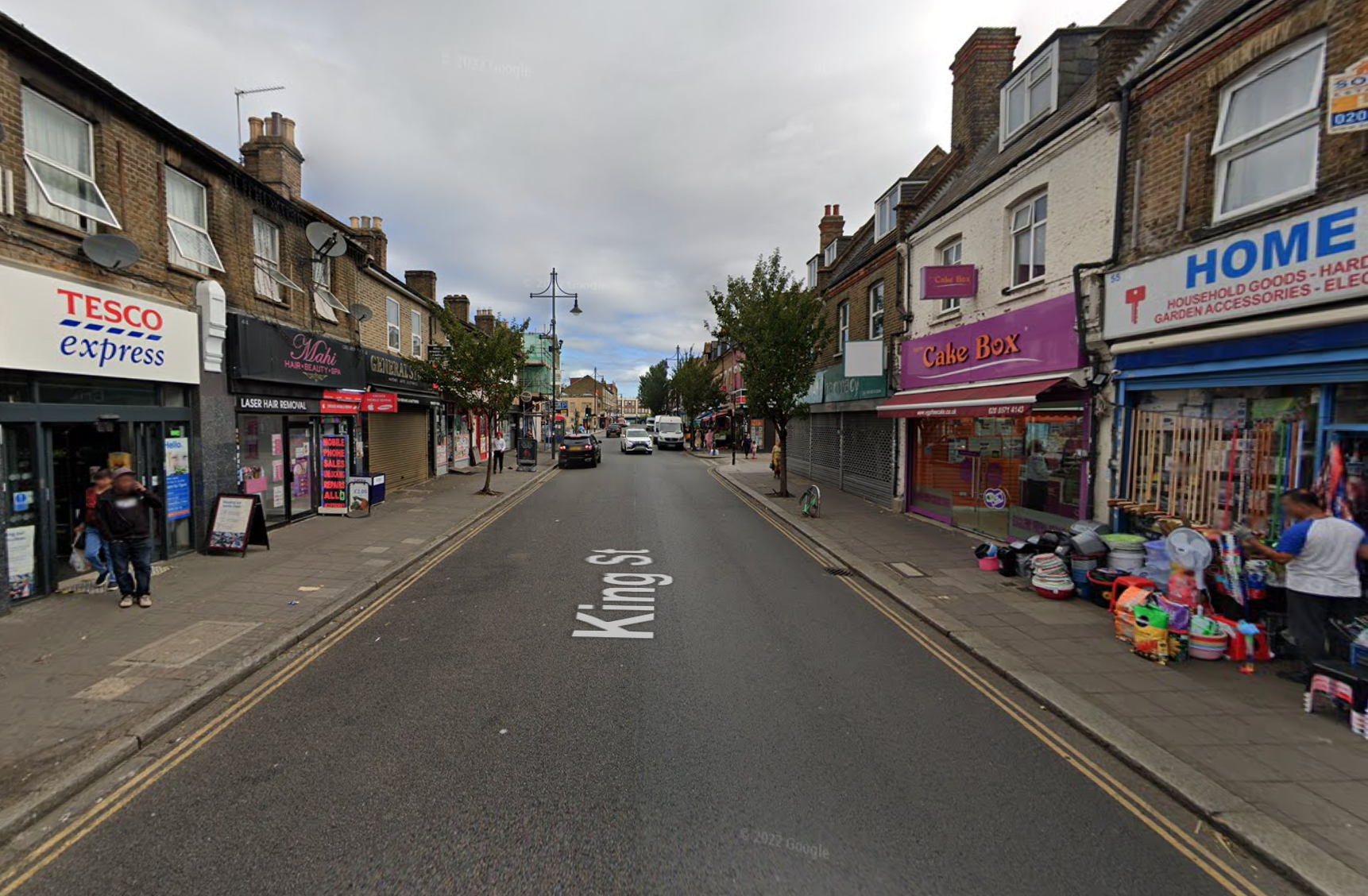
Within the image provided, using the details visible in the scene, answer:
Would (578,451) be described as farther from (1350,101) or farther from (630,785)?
(1350,101)

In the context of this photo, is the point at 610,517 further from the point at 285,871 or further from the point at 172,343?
the point at 285,871

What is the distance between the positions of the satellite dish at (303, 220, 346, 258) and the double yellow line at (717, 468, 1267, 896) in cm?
1277

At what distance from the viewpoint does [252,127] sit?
520 inches

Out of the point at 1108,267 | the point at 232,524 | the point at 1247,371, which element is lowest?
the point at 232,524

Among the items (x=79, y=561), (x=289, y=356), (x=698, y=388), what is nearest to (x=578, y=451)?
(x=289, y=356)

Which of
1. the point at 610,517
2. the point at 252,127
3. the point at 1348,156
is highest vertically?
the point at 252,127

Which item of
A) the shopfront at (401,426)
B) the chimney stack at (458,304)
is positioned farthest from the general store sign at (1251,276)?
the chimney stack at (458,304)

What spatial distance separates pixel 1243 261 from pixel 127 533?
12434 mm

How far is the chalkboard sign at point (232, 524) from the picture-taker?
911 cm

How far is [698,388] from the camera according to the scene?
45.7 meters

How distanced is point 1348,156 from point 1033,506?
588 centimetres

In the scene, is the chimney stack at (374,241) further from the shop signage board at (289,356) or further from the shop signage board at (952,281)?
the shop signage board at (952,281)

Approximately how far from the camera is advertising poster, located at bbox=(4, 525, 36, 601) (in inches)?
256

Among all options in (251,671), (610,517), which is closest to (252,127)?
(610,517)
